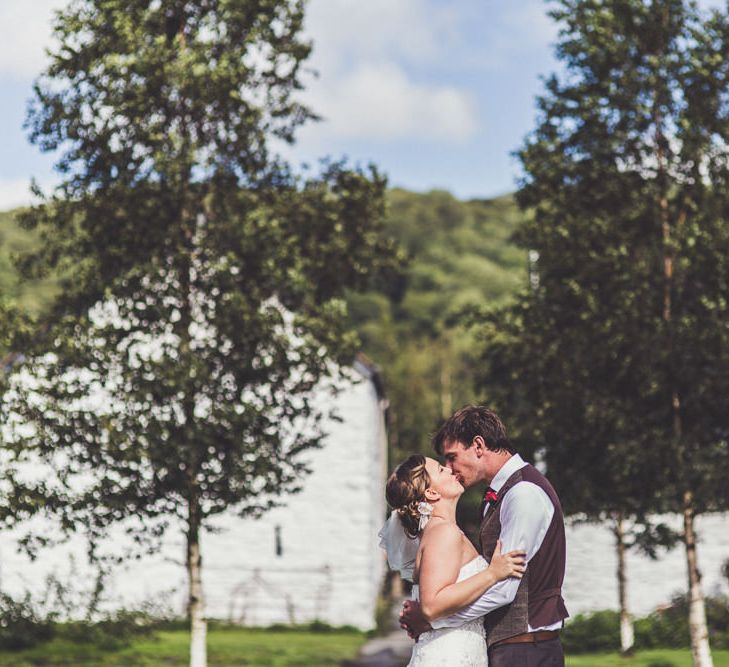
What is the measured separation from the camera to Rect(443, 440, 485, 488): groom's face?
5266mm

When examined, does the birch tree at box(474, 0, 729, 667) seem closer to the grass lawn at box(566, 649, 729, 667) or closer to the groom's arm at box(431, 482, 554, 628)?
the grass lawn at box(566, 649, 729, 667)

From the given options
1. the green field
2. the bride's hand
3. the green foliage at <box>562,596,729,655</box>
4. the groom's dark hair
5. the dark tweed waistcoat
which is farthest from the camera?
the green foliage at <box>562,596,729,655</box>

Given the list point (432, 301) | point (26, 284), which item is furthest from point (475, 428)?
point (432, 301)

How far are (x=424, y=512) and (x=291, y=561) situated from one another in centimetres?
2361

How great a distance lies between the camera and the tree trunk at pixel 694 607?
16188mm

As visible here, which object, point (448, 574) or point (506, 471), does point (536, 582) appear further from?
point (506, 471)

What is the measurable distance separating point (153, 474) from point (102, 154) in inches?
178

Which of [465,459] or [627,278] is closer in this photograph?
[465,459]

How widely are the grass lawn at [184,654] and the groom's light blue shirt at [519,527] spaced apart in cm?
1588

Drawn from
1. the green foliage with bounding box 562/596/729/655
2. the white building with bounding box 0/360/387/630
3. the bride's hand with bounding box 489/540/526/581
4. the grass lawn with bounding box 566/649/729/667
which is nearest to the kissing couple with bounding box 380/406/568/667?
the bride's hand with bounding box 489/540/526/581

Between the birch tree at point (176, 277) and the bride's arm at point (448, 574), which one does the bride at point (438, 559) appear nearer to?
the bride's arm at point (448, 574)

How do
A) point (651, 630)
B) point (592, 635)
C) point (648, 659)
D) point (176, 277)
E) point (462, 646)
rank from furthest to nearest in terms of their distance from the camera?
point (592, 635), point (651, 630), point (648, 659), point (176, 277), point (462, 646)

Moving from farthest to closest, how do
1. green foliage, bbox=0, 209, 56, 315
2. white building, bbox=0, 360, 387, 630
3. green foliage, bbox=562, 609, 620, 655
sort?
1. green foliage, bbox=0, 209, 56, 315
2. white building, bbox=0, 360, 387, 630
3. green foliage, bbox=562, 609, 620, 655

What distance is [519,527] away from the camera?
5039 millimetres
